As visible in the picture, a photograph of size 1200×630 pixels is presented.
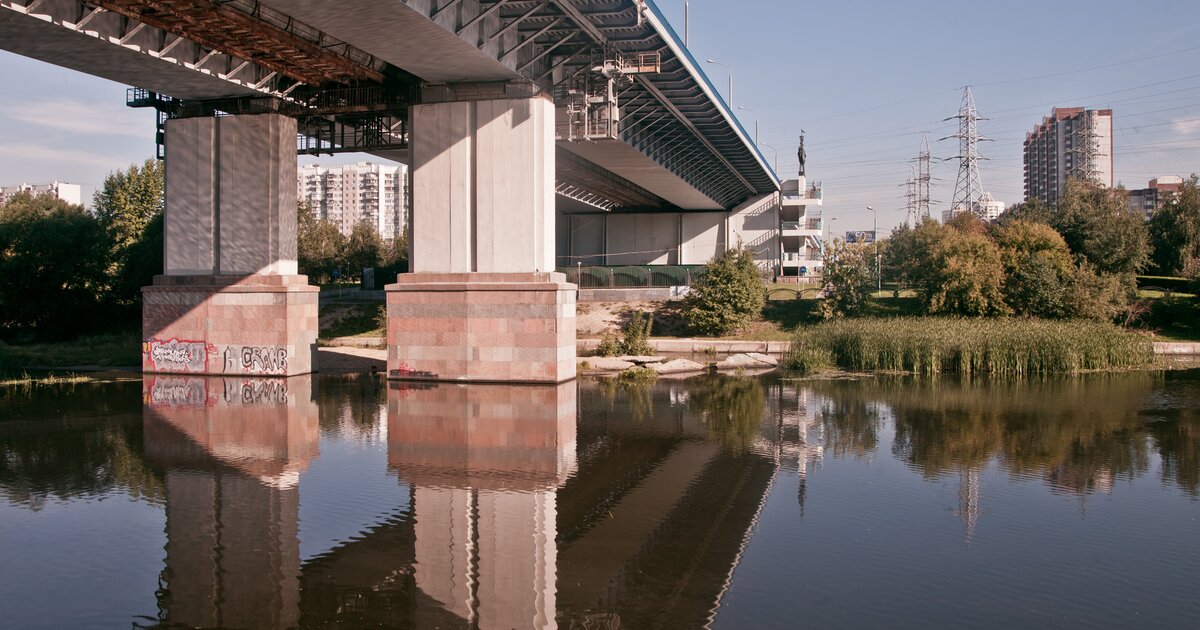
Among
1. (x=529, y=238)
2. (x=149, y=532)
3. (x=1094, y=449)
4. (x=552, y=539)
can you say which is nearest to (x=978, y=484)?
(x=1094, y=449)

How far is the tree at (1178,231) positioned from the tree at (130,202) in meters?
67.3

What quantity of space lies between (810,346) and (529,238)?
1394cm

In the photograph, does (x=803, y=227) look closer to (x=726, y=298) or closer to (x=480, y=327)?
(x=726, y=298)

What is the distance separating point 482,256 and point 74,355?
2240 centimetres

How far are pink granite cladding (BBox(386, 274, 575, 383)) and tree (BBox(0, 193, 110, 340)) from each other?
91.9ft

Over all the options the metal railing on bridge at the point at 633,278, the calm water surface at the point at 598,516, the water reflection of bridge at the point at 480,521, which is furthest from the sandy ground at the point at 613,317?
the water reflection of bridge at the point at 480,521

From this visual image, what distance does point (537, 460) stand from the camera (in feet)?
65.0

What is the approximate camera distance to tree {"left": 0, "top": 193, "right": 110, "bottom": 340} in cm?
5038

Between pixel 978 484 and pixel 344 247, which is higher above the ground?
pixel 344 247

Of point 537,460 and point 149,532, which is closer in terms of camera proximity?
point 149,532

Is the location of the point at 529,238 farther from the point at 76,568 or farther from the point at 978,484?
the point at 76,568

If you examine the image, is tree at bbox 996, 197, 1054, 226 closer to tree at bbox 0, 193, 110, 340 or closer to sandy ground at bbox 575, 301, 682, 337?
sandy ground at bbox 575, 301, 682, 337

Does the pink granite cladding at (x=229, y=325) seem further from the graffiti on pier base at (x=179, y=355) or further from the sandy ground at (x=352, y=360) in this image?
the sandy ground at (x=352, y=360)

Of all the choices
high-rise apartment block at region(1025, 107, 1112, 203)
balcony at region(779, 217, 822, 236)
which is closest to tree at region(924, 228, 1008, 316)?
balcony at region(779, 217, 822, 236)
